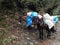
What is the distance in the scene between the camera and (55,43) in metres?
8.25

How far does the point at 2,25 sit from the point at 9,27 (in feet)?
1.04

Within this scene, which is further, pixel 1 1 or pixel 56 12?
pixel 56 12

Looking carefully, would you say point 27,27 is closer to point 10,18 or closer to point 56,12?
point 10,18

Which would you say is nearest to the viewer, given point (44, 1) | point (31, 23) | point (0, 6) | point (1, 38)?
point (1, 38)

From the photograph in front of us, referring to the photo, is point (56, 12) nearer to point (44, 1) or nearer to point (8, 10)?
point (44, 1)

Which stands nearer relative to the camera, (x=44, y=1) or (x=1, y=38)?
(x=1, y=38)

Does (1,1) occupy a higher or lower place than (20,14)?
higher

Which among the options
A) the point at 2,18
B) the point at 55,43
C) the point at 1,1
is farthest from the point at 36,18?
the point at 1,1

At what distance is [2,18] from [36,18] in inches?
75.2

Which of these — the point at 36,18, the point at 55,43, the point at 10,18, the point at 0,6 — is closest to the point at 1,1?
the point at 0,6

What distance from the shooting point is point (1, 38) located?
26.5 ft

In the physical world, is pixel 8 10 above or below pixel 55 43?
above

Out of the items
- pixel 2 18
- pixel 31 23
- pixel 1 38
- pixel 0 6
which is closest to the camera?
pixel 1 38

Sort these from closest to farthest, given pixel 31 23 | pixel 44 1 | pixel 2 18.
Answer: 1. pixel 31 23
2. pixel 2 18
3. pixel 44 1
